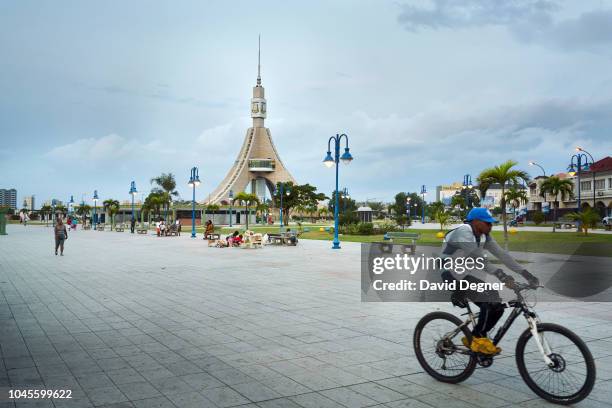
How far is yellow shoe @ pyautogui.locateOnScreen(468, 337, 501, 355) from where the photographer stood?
15.3 feet

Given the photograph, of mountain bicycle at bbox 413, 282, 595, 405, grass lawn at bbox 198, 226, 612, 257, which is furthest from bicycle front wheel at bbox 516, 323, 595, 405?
grass lawn at bbox 198, 226, 612, 257

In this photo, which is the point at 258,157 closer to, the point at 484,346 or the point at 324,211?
the point at 324,211

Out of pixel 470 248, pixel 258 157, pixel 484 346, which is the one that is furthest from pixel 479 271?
pixel 258 157

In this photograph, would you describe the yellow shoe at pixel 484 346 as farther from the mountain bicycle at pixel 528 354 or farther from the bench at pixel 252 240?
the bench at pixel 252 240

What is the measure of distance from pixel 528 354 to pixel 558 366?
0.82ft

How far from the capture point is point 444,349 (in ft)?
16.5

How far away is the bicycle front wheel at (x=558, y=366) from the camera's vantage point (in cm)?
420

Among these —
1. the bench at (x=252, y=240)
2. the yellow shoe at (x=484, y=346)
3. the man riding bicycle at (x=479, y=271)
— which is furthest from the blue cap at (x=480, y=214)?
the bench at (x=252, y=240)

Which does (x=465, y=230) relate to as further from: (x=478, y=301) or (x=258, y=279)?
(x=258, y=279)

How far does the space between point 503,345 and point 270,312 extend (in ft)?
12.4

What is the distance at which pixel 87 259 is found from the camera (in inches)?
731

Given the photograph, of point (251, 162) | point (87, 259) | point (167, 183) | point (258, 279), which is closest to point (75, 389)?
point (258, 279)

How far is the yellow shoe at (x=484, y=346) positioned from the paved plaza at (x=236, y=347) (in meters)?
0.40

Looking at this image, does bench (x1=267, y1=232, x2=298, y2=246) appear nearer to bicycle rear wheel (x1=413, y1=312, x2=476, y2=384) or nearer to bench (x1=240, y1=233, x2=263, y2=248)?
bench (x1=240, y1=233, x2=263, y2=248)
